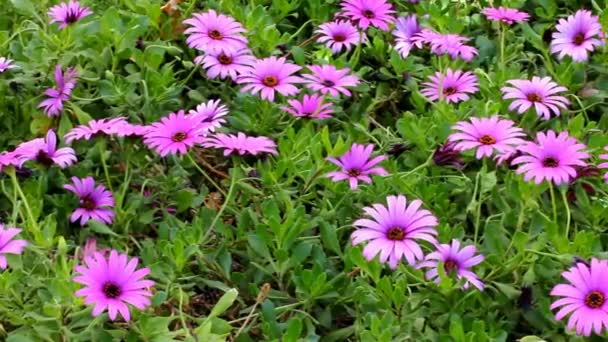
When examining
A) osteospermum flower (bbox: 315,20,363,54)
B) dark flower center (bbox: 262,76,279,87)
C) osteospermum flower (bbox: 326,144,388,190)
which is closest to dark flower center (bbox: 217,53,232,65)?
dark flower center (bbox: 262,76,279,87)

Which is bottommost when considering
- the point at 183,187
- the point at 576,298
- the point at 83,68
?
the point at 576,298

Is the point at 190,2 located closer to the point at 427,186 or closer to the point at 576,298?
the point at 427,186

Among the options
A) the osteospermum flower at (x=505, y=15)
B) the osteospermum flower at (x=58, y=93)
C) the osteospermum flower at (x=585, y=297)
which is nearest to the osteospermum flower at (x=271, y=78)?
the osteospermum flower at (x=58, y=93)

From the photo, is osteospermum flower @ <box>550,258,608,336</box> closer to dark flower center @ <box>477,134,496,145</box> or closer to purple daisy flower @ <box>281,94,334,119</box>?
dark flower center @ <box>477,134,496,145</box>

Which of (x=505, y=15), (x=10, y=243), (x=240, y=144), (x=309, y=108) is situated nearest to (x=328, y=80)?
(x=309, y=108)

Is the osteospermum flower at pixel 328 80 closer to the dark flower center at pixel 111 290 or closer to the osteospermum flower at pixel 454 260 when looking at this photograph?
the osteospermum flower at pixel 454 260

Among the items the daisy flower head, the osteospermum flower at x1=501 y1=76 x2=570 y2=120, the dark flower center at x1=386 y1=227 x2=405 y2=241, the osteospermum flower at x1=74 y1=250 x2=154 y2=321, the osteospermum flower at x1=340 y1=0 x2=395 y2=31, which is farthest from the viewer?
the osteospermum flower at x1=340 y1=0 x2=395 y2=31

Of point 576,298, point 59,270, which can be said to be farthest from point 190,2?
point 576,298
